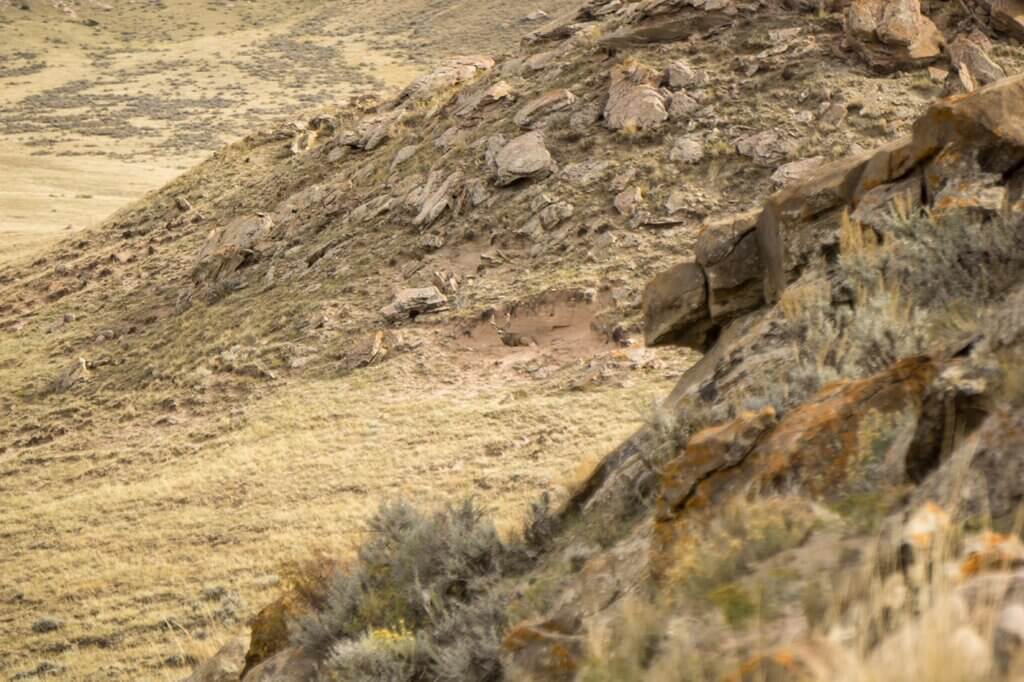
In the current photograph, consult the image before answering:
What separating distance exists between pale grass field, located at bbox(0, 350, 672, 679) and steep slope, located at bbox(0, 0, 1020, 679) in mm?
55

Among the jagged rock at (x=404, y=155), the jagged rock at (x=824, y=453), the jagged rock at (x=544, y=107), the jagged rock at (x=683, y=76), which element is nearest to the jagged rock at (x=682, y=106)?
the jagged rock at (x=683, y=76)

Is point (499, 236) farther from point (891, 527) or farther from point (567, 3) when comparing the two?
point (567, 3)

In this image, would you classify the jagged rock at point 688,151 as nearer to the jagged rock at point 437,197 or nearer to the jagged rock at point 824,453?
the jagged rock at point 437,197

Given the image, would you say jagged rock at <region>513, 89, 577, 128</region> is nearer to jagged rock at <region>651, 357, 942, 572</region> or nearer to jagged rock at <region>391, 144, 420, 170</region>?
jagged rock at <region>391, 144, 420, 170</region>

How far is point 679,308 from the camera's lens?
763 cm

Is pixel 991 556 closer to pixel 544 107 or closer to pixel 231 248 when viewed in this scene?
pixel 544 107

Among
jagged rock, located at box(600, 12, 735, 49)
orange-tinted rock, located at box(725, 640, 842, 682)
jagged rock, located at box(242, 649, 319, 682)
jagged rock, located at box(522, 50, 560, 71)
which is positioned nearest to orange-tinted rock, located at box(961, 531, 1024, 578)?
orange-tinted rock, located at box(725, 640, 842, 682)

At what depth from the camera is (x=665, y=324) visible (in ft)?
25.1

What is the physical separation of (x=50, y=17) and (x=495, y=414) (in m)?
101

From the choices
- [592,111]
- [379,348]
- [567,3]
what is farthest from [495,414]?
[567,3]

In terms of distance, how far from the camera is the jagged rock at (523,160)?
61.2 feet

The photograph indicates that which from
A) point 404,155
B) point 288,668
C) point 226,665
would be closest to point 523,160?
point 404,155

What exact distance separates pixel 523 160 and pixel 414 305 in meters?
4.29

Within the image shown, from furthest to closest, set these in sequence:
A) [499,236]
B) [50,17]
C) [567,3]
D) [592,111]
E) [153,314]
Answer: [50,17]
[567,3]
[153,314]
[592,111]
[499,236]
